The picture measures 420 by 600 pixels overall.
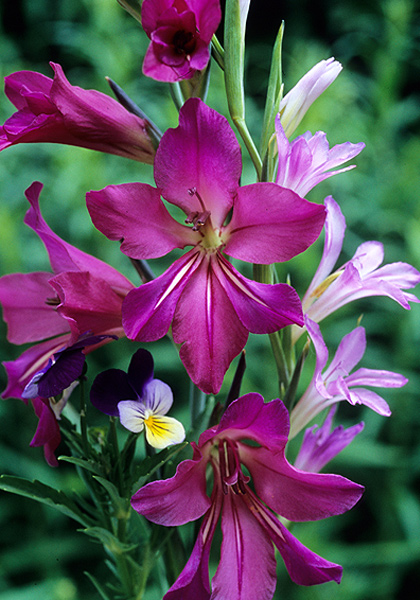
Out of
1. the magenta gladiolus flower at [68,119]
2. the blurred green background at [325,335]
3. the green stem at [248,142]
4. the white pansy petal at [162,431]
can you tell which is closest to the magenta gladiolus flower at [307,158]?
the green stem at [248,142]

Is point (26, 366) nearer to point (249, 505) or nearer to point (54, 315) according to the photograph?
point (54, 315)

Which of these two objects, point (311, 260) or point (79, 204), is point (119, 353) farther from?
point (311, 260)

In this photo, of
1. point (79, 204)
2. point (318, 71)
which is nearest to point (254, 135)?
point (79, 204)

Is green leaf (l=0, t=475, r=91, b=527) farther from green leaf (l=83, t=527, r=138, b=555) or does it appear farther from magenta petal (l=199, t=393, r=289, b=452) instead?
magenta petal (l=199, t=393, r=289, b=452)

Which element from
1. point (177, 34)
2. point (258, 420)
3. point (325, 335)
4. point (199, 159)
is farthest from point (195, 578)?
point (325, 335)

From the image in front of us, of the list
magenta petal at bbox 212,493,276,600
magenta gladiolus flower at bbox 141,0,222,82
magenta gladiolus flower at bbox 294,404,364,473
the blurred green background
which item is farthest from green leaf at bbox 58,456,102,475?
the blurred green background

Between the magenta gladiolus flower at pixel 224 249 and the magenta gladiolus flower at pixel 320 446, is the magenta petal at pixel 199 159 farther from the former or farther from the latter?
the magenta gladiolus flower at pixel 320 446
